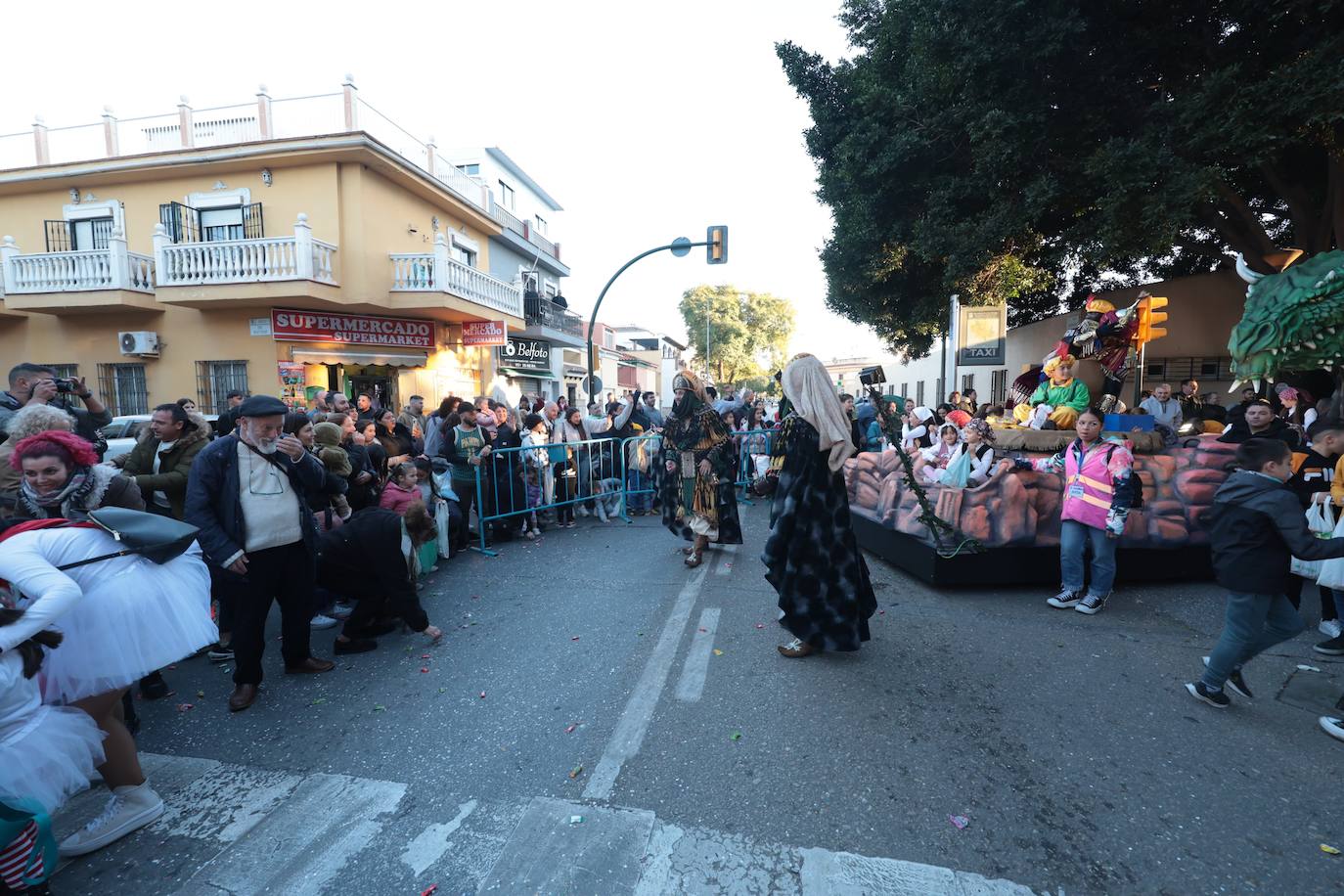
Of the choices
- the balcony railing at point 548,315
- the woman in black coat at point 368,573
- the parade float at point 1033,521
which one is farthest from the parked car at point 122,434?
the balcony railing at point 548,315

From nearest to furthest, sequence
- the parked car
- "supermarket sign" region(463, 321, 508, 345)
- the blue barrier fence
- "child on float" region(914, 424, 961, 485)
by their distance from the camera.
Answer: "child on float" region(914, 424, 961, 485)
the blue barrier fence
the parked car
"supermarket sign" region(463, 321, 508, 345)

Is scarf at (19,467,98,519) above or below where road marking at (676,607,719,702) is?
above

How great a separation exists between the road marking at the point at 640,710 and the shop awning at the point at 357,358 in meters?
12.3

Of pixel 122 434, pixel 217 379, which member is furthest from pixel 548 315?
pixel 122 434

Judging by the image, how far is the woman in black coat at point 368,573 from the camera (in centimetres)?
417

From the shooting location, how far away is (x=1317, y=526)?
4367 millimetres

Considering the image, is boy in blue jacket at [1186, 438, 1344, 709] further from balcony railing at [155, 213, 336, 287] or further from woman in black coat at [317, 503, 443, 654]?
balcony railing at [155, 213, 336, 287]

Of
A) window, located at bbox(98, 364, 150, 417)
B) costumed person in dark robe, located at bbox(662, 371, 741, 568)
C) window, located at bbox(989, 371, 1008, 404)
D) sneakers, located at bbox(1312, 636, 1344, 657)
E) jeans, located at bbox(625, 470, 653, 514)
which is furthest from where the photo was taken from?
window, located at bbox(989, 371, 1008, 404)

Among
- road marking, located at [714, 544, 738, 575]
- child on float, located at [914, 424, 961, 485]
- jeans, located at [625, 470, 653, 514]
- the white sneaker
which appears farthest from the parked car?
child on float, located at [914, 424, 961, 485]

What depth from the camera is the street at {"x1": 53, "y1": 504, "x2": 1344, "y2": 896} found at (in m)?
2.23

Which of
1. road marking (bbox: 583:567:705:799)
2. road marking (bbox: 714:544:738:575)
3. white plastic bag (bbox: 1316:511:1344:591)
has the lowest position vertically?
road marking (bbox: 583:567:705:799)

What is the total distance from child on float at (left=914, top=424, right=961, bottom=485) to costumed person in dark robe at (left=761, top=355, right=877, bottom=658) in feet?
7.77

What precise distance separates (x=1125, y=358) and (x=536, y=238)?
20404mm

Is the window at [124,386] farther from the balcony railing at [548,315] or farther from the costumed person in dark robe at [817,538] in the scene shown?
the costumed person in dark robe at [817,538]
